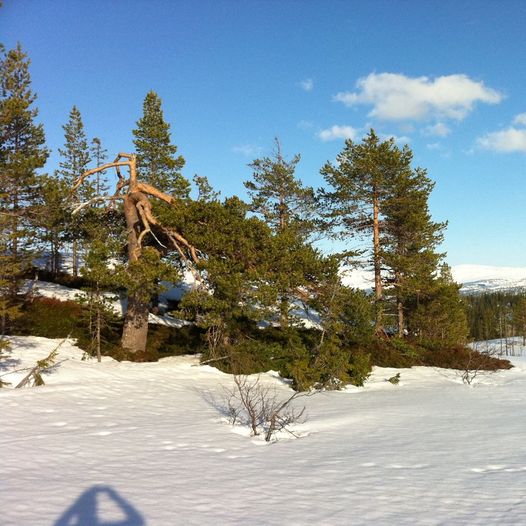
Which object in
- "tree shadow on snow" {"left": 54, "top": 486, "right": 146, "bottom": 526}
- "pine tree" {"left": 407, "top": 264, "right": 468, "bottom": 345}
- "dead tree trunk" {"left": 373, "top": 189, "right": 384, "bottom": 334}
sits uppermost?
"dead tree trunk" {"left": 373, "top": 189, "right": 384, "bottom": 334}

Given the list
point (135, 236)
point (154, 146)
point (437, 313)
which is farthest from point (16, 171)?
point (437, 313)

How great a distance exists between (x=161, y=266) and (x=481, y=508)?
1207 centimetres

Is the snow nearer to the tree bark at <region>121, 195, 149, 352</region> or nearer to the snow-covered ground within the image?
the tree bark at <region>121, 195, 149, 352</region>

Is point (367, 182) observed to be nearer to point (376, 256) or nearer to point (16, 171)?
point (376, 256)

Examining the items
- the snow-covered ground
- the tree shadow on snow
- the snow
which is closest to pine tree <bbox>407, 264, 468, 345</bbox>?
the snow-covered ground

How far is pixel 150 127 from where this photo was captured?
1023 inches

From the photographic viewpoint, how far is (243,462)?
606cm

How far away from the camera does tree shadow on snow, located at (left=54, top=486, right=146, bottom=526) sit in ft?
12.8

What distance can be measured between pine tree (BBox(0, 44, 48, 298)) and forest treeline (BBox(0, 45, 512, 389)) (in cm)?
8

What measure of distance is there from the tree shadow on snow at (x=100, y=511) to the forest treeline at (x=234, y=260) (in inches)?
324

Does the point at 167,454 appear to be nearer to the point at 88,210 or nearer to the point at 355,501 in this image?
the point at 355,501

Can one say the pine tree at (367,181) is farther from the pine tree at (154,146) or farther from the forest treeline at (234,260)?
the pine tree at (154,146)

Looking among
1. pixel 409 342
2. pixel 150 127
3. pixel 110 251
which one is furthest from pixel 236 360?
pixel 150 127

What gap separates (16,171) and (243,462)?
14067 millimetres
